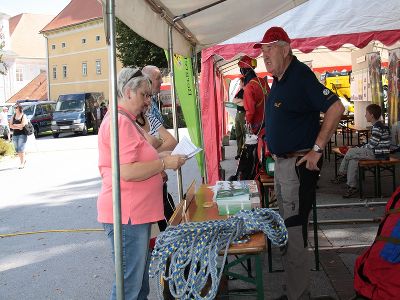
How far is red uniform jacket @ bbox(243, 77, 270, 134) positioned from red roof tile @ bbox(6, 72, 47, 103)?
216 feet

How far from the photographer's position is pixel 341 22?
7305mm

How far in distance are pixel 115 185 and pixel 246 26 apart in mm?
3763

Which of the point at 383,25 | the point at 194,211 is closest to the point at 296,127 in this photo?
the point at 194,211

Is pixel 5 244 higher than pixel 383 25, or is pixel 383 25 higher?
pixel 383 25

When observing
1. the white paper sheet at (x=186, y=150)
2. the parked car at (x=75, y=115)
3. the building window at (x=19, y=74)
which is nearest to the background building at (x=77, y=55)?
the building window at (x=19, y=74)

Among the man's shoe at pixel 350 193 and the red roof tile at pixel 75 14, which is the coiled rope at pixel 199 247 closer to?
the man's shoe at pixel 350 193

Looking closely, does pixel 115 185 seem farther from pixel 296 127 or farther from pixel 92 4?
pixel 92 4

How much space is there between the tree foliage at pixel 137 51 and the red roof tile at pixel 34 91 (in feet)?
120

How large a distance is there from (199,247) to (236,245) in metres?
0.21

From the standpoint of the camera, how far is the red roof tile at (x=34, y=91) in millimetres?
68688

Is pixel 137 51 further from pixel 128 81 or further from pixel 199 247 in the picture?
pixel 199 247

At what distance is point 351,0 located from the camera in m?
7.21

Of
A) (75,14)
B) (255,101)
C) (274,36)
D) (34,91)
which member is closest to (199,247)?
(274,36)

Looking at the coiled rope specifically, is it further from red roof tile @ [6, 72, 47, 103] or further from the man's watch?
red roof tile @ [6, 72, 47, 103]
